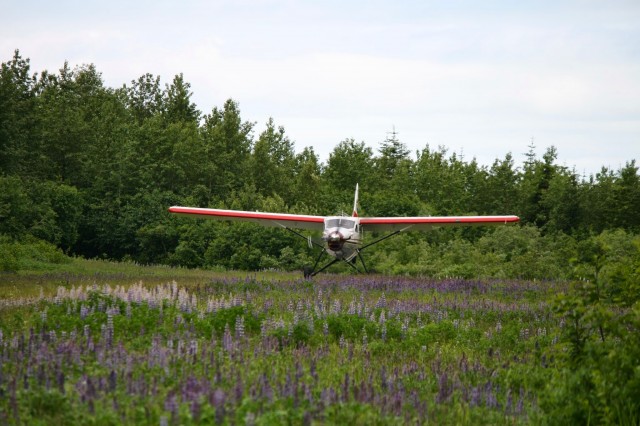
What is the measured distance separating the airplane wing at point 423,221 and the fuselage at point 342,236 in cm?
160

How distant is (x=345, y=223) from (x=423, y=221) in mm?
3426

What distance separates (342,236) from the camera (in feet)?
87.2

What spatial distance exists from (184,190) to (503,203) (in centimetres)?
2244

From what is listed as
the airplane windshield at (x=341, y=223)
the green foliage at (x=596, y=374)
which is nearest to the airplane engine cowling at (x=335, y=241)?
the airplane windshield at (x=341, y=223)

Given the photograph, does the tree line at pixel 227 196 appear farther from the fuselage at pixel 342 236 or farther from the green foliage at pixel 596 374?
the green foliage at pixel 596 374

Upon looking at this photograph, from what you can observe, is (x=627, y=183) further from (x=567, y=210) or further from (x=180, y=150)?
(x=180, y=150)

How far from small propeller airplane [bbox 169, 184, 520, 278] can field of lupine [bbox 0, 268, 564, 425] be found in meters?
11.9

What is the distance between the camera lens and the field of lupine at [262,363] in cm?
664

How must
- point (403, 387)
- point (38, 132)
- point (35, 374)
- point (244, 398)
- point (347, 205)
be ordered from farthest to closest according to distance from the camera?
1. point (38, 132)
2. point (347, 205)
3. point (403, 387)
4. point (35, 374)
5. point (244, 398)

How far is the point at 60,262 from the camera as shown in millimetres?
34531

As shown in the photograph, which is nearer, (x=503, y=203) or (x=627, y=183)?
(x=627, y=183)

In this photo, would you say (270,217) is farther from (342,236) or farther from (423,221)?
(423,221)

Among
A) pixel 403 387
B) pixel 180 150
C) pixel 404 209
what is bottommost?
pixel 403 387

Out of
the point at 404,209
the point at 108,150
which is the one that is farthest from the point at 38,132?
the point at 404,209
